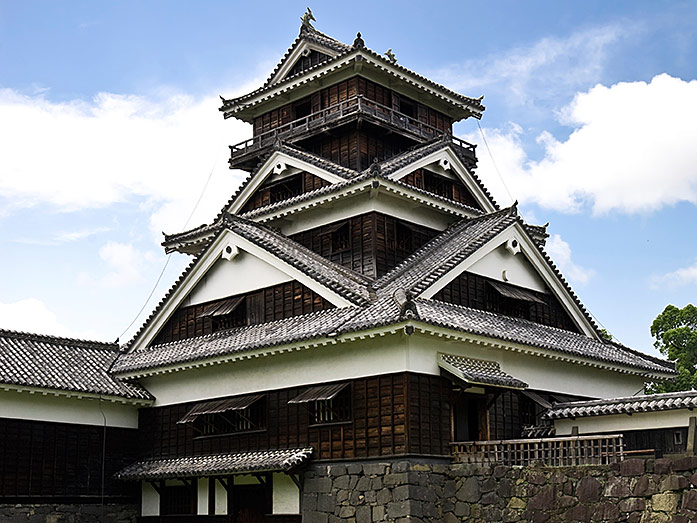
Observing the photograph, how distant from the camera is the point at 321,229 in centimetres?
2794

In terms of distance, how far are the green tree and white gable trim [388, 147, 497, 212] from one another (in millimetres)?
21339

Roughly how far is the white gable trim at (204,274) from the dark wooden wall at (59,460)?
3.41 meters

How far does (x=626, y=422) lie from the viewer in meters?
22.4

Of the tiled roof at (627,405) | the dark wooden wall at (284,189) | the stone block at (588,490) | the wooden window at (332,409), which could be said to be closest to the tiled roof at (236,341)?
the wooden window at (332,409)

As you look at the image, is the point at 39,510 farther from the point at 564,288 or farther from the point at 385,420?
the point at 564,288

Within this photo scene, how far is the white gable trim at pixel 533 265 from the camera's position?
24.0 m

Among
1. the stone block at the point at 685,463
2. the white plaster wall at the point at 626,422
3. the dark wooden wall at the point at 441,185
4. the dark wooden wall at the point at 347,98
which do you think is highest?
the dark wooden wall at the point at 347,98

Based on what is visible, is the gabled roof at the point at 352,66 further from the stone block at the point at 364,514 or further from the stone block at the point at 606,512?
the stone block at the point at 606,512

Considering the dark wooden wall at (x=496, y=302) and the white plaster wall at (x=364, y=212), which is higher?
the white plaster wall at (x=364, y=212)

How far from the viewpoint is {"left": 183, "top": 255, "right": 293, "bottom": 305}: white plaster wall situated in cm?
2578

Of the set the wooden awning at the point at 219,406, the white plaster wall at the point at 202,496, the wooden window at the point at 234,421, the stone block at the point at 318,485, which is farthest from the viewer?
the white plaster wall at the point at 202,496

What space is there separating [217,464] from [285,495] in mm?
2303

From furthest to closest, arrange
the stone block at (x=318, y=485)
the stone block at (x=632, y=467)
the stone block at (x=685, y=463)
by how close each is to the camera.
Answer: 1. the stone block at (x=318, y=485)
2. the stone block at (x=632, y=467)
3. the stone block at (x=685, y=463)

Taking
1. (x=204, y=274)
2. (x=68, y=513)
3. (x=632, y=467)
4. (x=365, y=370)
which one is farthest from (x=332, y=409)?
(x=68, y=513)
